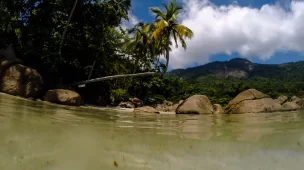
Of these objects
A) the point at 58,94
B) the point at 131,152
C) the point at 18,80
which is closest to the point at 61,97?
the point at 58,94

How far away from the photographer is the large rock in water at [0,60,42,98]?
45.2 ft

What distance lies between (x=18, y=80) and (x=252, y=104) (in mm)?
13091

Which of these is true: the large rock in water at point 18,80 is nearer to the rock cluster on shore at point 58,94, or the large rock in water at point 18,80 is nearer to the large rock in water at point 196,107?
the rock cluster on shore at point 58,94

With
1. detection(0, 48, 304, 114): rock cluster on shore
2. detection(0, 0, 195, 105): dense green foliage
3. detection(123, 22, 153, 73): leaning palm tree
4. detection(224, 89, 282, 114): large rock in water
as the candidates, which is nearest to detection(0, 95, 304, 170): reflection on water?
detection(0, 48, 304, 114): rock cluster on shore

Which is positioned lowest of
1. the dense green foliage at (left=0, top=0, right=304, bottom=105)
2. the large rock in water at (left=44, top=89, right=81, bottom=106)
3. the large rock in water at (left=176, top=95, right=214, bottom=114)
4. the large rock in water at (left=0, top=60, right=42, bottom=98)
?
the large rock in water at (left=176, top=95, right=214, bottom=114)

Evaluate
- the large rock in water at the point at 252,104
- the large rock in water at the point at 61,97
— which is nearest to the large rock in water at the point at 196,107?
the large rock in water at the point at 252,104

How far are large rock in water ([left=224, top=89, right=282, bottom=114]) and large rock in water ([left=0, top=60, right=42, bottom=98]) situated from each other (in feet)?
37.5

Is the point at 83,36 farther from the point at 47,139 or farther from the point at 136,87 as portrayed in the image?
Result: the point at 47,139

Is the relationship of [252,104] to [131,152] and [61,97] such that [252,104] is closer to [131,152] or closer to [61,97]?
[61,97]

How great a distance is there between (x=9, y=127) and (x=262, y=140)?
4.48 m

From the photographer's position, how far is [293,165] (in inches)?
138

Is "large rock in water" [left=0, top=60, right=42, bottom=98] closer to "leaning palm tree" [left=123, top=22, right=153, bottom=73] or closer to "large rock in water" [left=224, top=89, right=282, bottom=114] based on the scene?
"large rock in water" [left=224, top=89, right=282, bottom=114]

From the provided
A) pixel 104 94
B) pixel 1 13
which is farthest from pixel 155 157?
pixel 104 94

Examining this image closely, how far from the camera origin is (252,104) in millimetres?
16328
